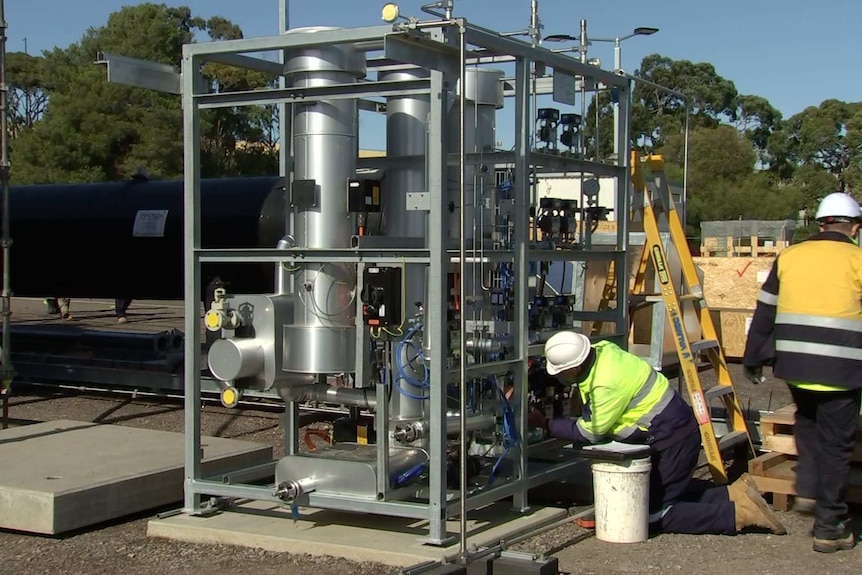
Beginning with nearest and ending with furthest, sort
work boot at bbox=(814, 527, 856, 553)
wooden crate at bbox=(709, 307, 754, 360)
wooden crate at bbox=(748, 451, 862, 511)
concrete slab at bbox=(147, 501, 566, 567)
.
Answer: concrete slab at bbox=(147, 501, 566, 567), work boot at bbox=(814, 527, 856, 553), wooden crate at bbox=(748, 451, 862, 511), wooden crate at bbox=(709, 307, 754, 360)

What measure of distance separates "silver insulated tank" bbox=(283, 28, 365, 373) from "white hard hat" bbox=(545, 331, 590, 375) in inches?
44.8

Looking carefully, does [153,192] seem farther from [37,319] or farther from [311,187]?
[37,319]

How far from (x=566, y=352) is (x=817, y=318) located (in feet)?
4.52

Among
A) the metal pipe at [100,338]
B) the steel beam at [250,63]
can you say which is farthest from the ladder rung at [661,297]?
the metal pipe at [100,338]

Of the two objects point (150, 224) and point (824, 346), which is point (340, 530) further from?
point (150, 224)

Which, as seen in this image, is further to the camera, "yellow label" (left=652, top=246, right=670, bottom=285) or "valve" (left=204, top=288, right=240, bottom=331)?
"yellow label" (left=652, top=246, right=670, bottom=285)

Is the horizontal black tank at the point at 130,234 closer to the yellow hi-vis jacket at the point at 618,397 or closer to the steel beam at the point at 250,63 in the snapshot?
the steel beam at the point at 250,63

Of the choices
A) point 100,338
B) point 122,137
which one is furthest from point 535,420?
point 122,137

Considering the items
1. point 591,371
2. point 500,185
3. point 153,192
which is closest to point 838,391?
point 591,371

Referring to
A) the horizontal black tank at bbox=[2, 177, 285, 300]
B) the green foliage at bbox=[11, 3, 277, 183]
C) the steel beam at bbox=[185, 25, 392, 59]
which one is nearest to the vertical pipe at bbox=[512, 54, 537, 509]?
the steel beam at bbox=[185, 25, 392, 59]

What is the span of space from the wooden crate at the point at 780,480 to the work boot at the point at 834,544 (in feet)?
2.28

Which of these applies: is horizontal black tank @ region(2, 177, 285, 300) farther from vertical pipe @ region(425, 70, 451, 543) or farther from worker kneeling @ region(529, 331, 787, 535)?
vertical pipe @ region(425, 70, 451, 543)

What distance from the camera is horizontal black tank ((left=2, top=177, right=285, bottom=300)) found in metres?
10.4

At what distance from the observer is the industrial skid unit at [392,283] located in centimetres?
580
